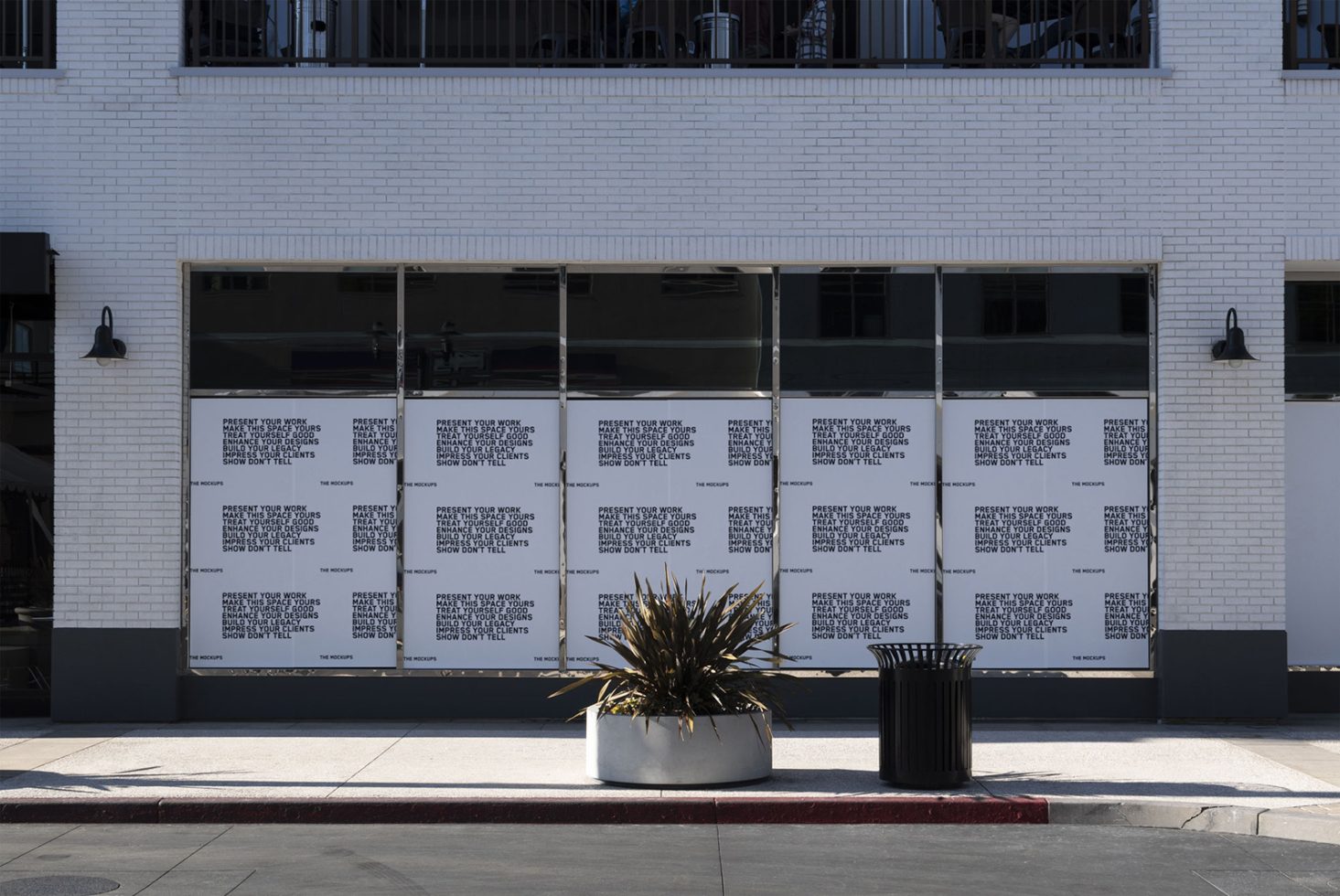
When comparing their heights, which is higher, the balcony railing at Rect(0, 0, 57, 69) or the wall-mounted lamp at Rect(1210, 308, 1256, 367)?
the balcony railing at Rect(0, 0, 57, 69)

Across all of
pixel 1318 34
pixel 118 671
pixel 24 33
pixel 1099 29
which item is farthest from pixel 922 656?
pixel 24 33

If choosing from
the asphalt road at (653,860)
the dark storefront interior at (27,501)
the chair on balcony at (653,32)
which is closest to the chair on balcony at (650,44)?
the chair on balcony at (653,32)

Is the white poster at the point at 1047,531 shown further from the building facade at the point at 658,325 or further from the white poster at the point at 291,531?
the white poster at the point at 291,531

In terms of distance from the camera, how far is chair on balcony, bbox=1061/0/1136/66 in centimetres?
1486

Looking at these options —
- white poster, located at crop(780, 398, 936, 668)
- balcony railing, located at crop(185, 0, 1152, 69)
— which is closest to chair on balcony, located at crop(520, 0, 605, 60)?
balcony railing, located at crop(185, 0, 1152, 69)

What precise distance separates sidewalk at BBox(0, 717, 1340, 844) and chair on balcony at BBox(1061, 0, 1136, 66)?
6.34 m

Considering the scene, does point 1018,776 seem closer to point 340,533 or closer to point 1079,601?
point 1079,601

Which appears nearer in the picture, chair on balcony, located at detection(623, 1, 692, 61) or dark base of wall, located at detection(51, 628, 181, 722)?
dark base of wall, located at detection(51, 628, 181, 722)

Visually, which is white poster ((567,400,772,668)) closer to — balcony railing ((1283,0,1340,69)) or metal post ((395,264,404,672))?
metal post ((395,264,404,672))

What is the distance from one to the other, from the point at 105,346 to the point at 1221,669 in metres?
10.4

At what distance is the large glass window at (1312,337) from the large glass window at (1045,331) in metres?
1.83

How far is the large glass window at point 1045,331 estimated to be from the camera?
14.5 m

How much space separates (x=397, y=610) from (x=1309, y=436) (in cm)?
887

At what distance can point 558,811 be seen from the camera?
1021 centimetres
